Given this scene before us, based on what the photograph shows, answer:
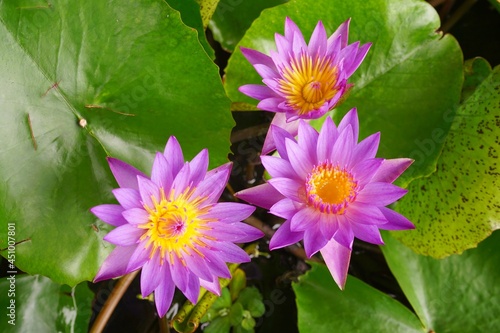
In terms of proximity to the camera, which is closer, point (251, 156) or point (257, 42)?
point (257, 42)

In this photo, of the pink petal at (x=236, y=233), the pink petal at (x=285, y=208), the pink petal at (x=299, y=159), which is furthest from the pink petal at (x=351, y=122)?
the pink petal at (x=236, y=233)

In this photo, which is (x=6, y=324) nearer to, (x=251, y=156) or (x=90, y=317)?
(x=90, y=317)

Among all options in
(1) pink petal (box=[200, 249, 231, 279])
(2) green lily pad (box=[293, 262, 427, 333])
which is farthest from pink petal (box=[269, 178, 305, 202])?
(2) green lily pad (box=[293, 262, 427, 333])

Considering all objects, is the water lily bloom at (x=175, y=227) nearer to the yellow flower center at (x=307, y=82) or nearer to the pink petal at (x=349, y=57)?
the yellow flower center at (x=307, y=82)

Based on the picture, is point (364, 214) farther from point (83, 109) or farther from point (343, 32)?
point (83, 109)

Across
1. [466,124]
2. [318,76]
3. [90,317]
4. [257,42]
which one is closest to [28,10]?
[257,42]

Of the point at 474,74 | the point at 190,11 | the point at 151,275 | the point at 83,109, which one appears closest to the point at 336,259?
the point at 151,275
